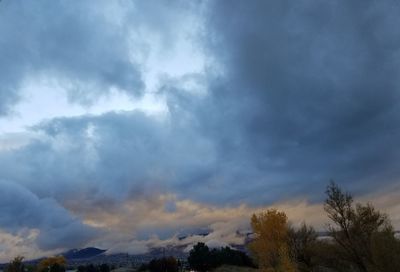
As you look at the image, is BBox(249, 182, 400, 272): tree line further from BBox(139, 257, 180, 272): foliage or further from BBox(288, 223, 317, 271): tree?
BBox(139, 257, 180, 272): foliage

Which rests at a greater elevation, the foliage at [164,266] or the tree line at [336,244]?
the foliage at [164,266]

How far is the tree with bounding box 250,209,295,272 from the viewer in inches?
2958

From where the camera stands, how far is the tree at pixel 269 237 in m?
75.1

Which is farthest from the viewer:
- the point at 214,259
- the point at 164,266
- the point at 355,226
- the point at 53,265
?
the point at 53,265

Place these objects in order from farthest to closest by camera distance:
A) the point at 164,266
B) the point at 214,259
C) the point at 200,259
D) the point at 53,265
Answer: the point at 53,265
the point at 164,266
the point at 200,259
the point at 214,259

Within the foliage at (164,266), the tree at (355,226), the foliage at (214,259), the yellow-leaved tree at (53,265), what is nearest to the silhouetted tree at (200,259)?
the foliage at (214,259)

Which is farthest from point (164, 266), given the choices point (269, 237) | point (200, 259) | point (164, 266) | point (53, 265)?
point (269, 237)

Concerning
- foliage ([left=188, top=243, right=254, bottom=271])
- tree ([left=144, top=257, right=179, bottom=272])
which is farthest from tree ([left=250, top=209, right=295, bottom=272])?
tree ([left=144, top=257, right=179, bottom=272])

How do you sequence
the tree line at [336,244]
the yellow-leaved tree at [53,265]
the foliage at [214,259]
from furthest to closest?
the yellow-leaved tree at [53,265]
the foliage at [214,259]
the tree line at [336,244]

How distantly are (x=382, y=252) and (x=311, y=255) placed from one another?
133 feet

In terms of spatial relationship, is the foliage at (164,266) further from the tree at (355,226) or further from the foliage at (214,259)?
the tree at (355,226)

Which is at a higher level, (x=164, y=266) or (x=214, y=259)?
(x=164, y=266)

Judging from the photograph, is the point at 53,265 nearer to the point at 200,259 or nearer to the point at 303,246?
the point at 200,259

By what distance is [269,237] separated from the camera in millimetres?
77312
